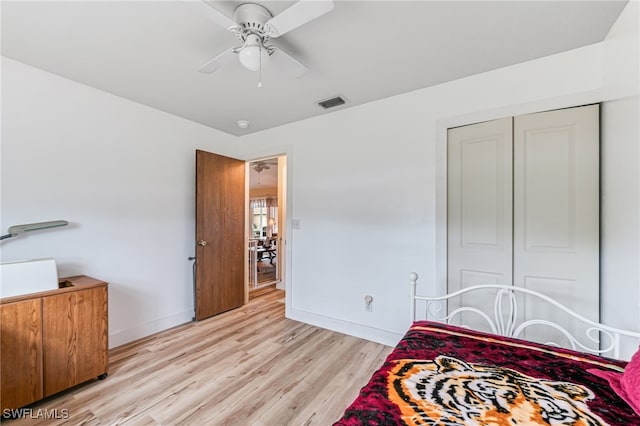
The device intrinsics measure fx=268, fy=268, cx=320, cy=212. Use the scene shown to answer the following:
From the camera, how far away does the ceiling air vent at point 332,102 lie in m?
2.76

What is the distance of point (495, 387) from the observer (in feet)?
3.41

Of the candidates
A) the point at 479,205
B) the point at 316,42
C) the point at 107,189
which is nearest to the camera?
the point at 316,42

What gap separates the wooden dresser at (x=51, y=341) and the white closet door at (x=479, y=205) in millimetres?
2925

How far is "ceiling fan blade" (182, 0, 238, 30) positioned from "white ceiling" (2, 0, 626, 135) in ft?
0.12

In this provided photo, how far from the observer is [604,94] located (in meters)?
1.83

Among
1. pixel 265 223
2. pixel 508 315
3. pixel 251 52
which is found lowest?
pixel 508 315

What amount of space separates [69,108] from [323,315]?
10.5 ft

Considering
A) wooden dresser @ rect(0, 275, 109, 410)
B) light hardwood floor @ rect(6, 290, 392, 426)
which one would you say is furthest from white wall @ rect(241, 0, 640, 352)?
wooden dresser @ rect(0, 275, 109, 410)

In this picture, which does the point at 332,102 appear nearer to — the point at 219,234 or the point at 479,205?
the point at 479,205

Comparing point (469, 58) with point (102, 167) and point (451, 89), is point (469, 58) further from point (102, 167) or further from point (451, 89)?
point (102, 167)

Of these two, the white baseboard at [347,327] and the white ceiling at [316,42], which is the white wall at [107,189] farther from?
the white baseboard at [347,327]

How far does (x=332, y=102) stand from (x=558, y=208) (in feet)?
7.06

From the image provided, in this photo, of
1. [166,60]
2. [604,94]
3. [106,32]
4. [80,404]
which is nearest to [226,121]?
[166,60]

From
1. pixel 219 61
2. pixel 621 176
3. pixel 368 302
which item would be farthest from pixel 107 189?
pixel 621 176
